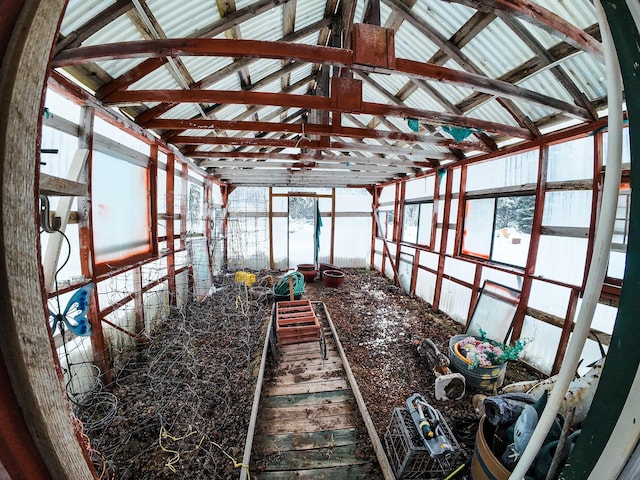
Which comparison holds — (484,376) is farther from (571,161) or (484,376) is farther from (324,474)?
(571,161)

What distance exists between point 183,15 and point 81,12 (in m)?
0.82

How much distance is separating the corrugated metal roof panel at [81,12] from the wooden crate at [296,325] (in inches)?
168

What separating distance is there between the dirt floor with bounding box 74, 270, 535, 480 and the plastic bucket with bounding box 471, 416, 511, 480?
65cm

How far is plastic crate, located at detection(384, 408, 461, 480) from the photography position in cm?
215

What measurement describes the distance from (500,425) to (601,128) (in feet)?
12.2

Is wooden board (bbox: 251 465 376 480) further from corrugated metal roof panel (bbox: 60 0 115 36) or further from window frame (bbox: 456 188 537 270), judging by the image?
corrugated metal roof panel (bbox: 60 0 115 36)

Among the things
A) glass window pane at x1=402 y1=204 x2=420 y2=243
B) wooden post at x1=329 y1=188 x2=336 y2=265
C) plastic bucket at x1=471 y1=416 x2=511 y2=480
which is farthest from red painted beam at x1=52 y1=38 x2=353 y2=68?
Result: wooden post at x1=329 y1=188 x2=336 y2=265

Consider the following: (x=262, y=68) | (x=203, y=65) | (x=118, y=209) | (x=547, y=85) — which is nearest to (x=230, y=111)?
(x=262, y=68)

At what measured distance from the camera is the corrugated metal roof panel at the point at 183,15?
2238mm

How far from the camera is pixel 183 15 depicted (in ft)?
7.84

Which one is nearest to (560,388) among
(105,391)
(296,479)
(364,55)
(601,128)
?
(364,55)

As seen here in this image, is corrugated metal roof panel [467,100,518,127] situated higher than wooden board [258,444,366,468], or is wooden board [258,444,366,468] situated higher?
corrugated metal roof panel [467,100,518,127]

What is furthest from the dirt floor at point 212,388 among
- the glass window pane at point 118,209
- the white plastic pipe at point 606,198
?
the white plastic pipe at point 606,198

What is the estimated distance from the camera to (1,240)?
407mm
